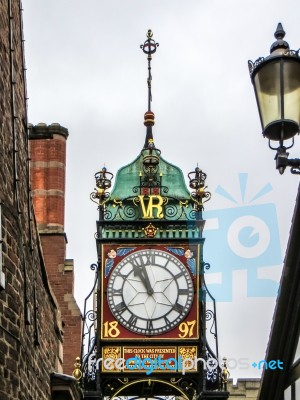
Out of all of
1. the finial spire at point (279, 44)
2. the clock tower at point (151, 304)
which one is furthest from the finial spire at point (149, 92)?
the finial spire at point (279, 44)

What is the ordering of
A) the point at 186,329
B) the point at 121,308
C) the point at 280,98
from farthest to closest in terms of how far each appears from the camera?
1. the point at 121,308
2. the point at 186,329
3. the point at 280,98

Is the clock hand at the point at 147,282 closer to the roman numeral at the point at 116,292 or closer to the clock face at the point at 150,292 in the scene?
the clock face at the point at 150,292

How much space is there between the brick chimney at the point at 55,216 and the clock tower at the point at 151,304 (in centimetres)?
469

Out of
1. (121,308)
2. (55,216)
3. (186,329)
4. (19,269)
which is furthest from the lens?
(55,216)

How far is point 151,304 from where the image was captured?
53.5 ft

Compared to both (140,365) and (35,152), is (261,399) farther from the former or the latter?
(35,152)

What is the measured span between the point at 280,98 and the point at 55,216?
1619 cm

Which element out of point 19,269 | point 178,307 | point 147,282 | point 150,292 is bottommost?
point 19,269

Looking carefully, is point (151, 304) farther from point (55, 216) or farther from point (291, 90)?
point (291, 90)

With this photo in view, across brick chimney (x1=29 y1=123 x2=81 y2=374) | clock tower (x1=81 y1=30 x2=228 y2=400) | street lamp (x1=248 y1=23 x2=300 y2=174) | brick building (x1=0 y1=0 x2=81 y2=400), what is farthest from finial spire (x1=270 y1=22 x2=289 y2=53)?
brick chimney (x1=29 y1=123 x2=81 y2=374)

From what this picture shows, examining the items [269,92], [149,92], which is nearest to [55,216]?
[149,92]

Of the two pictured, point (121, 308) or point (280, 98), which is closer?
point (280, 98)

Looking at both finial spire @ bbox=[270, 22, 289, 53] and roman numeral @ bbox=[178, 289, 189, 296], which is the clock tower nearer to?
roman numeral @ bbox=[178, 289, 189, 296]

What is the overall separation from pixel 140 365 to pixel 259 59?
964cm
